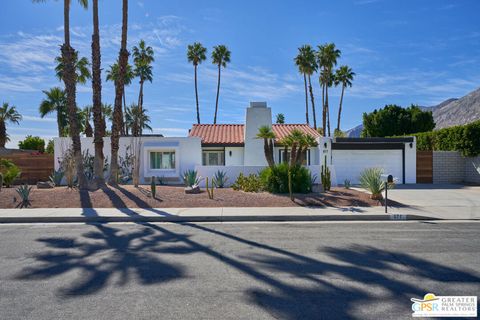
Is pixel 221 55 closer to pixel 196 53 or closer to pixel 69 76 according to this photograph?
pixel 196 53

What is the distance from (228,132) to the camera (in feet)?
92.1

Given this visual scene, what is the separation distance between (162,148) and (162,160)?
86 cm

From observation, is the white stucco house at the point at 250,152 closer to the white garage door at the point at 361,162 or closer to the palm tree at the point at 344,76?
the white garage door at the point at 361,162

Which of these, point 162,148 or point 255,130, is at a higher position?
point 255,130

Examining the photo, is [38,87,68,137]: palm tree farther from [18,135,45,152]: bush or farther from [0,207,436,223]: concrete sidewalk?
[0,207,436,223]: concrete sidewalk

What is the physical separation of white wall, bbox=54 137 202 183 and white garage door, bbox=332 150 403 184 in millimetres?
9230

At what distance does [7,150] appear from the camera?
4150cm

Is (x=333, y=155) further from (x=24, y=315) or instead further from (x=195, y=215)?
(x=24, y=315)

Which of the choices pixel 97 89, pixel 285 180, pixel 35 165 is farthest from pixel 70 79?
pixel 285 180

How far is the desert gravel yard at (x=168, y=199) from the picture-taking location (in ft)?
44.9

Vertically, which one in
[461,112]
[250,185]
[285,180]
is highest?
[461,112]

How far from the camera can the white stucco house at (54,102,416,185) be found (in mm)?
22906

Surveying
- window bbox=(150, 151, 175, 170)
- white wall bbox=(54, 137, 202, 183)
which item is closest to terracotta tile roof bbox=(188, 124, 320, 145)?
white wall bbox=(54, 137, 202, 183)

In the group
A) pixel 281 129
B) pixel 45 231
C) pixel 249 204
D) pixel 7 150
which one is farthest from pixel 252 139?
pixel 7 150
